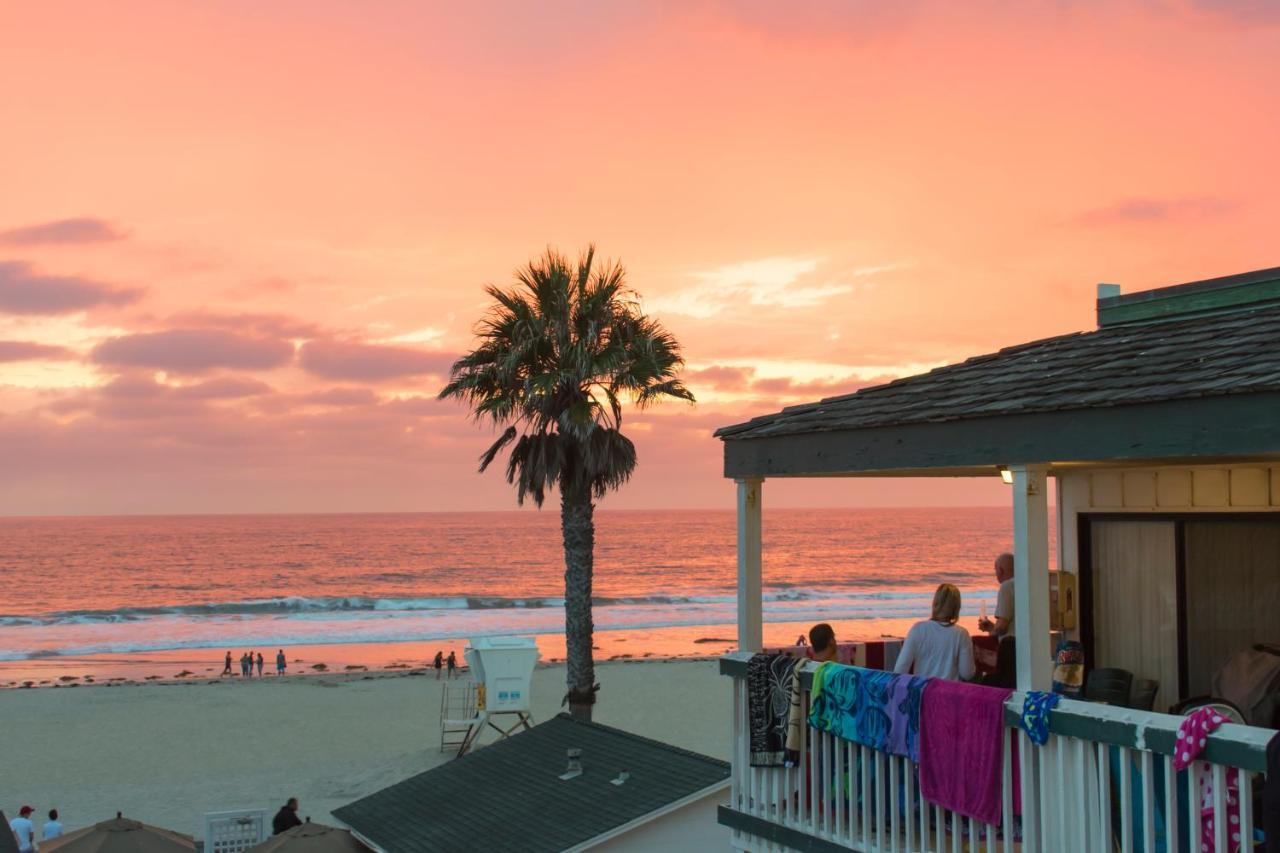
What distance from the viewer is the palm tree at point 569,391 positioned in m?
23.6

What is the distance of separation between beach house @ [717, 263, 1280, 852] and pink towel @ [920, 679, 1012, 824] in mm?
95

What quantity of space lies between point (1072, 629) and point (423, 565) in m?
113

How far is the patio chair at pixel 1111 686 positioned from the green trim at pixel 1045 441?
75.8 inches

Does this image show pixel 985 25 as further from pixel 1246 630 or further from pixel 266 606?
pixel 266 606

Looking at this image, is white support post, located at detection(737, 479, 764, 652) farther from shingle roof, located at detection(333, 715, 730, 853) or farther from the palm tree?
the palm tree

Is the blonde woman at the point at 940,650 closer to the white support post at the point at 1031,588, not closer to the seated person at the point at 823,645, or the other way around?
the seated person at the point at 823,645

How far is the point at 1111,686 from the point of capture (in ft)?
28.7

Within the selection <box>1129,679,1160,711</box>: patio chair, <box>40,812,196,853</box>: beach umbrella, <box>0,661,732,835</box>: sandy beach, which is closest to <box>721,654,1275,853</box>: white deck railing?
<box>1129,679,1160,711</box>: patio chair

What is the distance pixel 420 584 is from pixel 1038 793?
98783 millimetres

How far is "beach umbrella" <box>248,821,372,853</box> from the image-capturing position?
45.6ft

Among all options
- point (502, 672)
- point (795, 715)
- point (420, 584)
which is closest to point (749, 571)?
point (795, 715)

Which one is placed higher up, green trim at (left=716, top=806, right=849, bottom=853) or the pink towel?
the pink towel

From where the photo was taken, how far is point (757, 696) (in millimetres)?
8312

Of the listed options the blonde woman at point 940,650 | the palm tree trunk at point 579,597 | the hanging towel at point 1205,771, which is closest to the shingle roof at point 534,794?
the blonde woman at point 940,650
